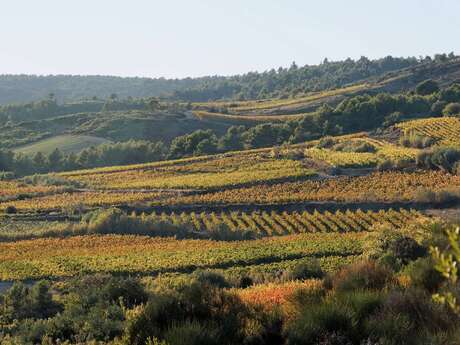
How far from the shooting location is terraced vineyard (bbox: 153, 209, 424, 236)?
41688mm

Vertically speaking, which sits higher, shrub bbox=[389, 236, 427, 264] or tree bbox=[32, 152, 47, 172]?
shrub bbox=[389, 236, 427, 264]

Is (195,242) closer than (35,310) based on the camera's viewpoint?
No

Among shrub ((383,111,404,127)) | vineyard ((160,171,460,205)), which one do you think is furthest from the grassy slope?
vineyard ((160,171,460,205))

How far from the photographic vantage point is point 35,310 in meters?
18.0

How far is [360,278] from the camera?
1157 cm

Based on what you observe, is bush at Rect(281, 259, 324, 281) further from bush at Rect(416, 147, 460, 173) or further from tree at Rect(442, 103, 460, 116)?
tree at Rect(442, 103, 460, 116)

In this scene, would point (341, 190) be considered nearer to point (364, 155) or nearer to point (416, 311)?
point (364, 155)

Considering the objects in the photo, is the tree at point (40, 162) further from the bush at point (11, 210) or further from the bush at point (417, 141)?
the bush at point (417, 141)

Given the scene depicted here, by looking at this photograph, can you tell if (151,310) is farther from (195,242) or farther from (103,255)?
(195,242)

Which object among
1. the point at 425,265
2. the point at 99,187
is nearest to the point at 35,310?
the point at 425,265

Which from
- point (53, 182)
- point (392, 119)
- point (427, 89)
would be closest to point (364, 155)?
point (392, 119)

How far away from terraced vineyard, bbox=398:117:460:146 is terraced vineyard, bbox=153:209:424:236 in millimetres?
33629

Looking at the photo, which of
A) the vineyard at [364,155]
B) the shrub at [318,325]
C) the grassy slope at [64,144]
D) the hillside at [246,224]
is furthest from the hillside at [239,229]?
the grassy slope at [64,144]

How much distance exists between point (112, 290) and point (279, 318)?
628 centimetres
